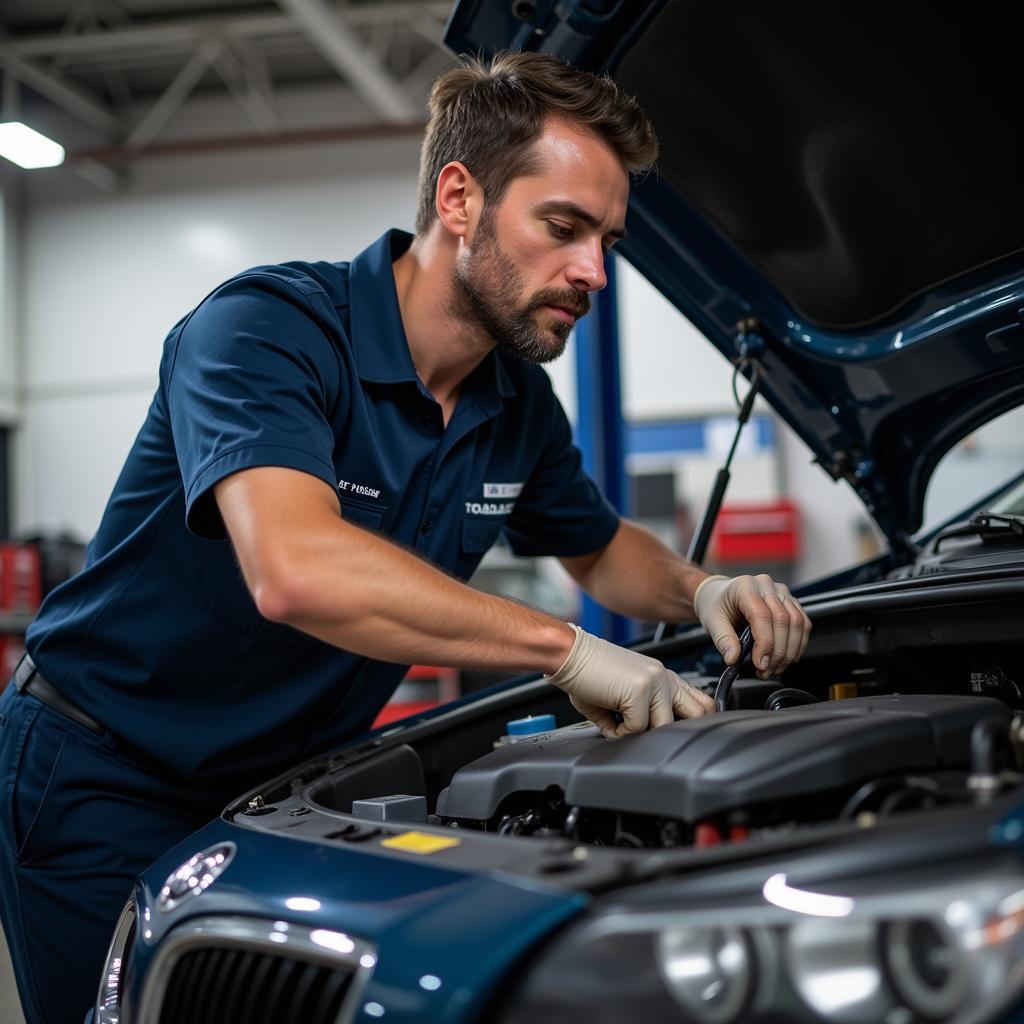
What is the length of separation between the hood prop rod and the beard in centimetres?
35

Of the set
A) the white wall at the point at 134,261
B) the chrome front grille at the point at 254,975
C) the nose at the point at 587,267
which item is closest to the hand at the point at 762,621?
the nose at the point at 587,267

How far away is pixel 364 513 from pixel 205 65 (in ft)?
25.9

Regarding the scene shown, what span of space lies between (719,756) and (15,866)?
38.2 inches

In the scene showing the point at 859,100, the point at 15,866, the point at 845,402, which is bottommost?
the point at 15,866

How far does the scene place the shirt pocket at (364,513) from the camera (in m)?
1.40

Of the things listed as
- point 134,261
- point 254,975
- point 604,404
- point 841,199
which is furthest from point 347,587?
point 134,261

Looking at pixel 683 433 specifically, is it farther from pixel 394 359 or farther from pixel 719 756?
pixel 719 756

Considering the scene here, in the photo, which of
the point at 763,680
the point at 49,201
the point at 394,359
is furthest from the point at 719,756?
the point at 49,201

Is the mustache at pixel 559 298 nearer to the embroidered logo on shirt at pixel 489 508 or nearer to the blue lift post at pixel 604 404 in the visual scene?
the embroidered logo on shirt at pixel 489 508

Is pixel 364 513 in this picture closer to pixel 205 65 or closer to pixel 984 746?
pixel 984 746

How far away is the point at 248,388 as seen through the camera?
117 centimetres

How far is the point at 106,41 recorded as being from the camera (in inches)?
294

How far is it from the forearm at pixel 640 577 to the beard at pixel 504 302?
420 millimetres

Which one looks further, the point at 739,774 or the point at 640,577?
the point at 640,577
